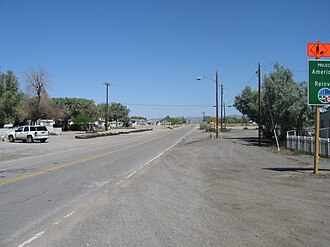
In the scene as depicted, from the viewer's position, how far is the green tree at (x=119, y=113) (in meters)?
149

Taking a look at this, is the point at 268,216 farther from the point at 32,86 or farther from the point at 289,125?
the point at 32,86

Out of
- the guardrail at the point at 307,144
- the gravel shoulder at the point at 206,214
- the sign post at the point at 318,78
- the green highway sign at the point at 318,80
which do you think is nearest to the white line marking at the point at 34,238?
the gravel shoulder at the point at 206,214

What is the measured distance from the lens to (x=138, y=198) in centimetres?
967

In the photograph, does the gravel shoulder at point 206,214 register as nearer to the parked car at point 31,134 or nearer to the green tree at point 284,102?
the green tree at point 284,102

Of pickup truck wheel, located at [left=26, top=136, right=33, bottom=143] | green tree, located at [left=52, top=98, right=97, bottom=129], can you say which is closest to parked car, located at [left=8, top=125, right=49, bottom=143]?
pickup truck wheel, located at [left=26, top=136, right=33, bottom=143]

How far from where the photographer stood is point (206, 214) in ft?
25.4

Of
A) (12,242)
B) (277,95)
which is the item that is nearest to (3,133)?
(277,95)

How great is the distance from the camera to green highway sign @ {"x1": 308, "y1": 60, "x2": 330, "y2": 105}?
45.1 ft

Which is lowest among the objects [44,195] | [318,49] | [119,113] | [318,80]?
[44,195]

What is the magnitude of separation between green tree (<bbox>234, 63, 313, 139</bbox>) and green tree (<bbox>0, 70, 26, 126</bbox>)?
130 ft

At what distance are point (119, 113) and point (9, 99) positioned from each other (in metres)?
94.5

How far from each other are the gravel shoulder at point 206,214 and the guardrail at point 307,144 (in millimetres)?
10126

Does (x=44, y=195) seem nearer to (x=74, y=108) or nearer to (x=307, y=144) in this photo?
(x=307, y=144)

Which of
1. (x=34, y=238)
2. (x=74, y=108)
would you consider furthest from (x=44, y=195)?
(x=74, y=108)
